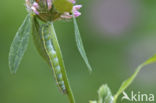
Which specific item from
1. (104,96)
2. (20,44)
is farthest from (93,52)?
(104,96)

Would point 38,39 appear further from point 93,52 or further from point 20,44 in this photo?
point 93,52

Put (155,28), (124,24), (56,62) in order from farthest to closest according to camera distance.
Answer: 1. (124,24)
2. (155,28)
3. (56,62)

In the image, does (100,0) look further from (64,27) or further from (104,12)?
(64,27)

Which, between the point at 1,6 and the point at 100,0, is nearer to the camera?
the point at 1,6

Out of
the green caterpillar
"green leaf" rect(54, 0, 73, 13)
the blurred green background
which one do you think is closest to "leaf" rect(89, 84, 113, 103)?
the green caterpillar

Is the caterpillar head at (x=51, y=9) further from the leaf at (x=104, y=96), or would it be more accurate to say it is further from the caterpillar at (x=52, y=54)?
the leaf at (x=104, y=96)

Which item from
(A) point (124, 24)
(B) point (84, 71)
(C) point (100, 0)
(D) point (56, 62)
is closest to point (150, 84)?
(B) point (84, 71)

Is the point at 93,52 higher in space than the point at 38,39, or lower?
lower
